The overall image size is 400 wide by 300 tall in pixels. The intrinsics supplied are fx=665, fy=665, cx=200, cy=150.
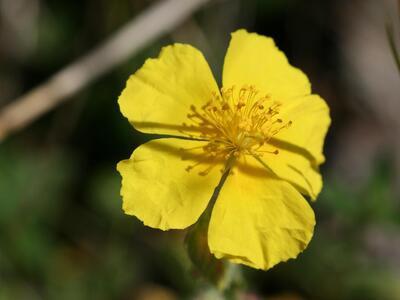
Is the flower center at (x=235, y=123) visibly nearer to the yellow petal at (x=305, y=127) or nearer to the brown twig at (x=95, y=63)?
the yellow petal at (x=305, y=127)

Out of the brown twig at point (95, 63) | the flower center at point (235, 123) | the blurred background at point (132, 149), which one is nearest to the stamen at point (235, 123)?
the flower center at point (235, 123)

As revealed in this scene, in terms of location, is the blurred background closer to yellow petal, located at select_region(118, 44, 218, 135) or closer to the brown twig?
the brown twig

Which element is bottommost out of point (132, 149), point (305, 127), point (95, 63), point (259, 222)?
point (259, 222)

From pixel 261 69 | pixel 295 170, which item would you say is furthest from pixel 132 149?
pixel 295 170

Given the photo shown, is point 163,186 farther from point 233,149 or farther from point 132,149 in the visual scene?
point 132,149

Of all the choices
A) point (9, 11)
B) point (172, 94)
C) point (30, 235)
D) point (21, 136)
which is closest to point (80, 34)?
point (9, 11)

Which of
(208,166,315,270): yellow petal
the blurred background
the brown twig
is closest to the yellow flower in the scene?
(208,166,315,270): yellow petal
